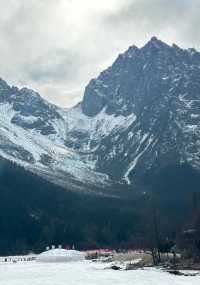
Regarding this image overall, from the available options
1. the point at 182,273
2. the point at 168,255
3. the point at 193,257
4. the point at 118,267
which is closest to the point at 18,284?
the point at 182,273

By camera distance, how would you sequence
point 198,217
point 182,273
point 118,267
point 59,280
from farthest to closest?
point 198,217 → point 118,267 → point 182,273 → point 59,280

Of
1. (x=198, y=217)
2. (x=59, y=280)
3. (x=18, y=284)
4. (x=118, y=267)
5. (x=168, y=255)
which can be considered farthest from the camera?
(x=198, y=217)

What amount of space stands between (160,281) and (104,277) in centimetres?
1635

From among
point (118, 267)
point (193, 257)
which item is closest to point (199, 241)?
point (193, 257)

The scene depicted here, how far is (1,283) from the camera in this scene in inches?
4651

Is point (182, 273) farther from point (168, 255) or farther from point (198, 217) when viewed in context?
point (198, 217)

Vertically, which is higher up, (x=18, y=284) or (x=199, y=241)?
(x=199, y=241)

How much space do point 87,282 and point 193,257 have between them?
186ft

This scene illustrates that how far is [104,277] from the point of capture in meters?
130

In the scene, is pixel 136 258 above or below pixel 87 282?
above

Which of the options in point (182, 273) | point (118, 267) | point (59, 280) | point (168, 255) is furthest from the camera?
point (168, 255)

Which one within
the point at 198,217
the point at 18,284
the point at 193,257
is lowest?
the point at 18,284

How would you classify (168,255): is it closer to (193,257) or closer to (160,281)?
(193,257)

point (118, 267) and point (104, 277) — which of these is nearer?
point (104, 277)
